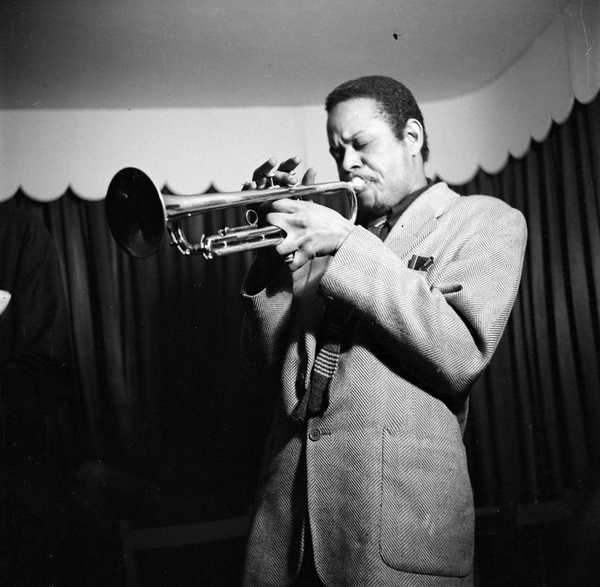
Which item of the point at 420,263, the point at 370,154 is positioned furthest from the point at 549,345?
the point at 420,263

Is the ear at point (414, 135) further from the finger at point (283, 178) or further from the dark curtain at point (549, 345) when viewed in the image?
the dark curtain at point (549, 345)

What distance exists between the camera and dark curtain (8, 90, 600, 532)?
3.04m

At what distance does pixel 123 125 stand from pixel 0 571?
Answer: 2.11 metres

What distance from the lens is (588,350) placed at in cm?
292

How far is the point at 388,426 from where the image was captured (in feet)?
4.67

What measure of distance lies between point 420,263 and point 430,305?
218mm

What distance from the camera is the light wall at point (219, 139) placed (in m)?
3.16

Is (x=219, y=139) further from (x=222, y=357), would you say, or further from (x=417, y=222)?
(x=417, y=222)

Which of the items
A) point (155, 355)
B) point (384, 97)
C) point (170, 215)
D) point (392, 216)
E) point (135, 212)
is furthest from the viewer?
point (155, 355)

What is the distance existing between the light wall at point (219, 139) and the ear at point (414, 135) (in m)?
1.29

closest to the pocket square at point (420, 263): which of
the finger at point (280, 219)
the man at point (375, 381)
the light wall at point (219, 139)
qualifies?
the man at point (375, 381)

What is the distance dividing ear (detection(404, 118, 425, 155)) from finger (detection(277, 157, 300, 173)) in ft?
1.44

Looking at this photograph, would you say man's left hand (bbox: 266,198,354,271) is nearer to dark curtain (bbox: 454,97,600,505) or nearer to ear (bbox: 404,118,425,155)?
ear (bbox: 404,118,425,155)

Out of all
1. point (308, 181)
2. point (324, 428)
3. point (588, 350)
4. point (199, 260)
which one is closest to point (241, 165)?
point (199, 260)
